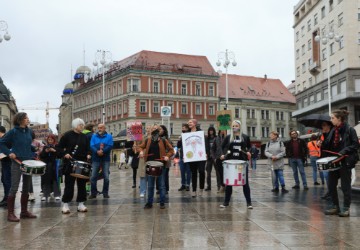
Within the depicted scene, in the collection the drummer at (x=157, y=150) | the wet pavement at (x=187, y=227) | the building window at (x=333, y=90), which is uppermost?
the building window at (x=333, y=90)

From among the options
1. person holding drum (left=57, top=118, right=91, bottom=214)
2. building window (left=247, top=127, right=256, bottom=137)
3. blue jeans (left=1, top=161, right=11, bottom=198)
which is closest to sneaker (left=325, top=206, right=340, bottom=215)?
person holding drum (left=57, top=118, right=91, bottom=214)

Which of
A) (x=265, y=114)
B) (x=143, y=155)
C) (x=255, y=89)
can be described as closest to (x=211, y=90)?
(x=255, y=89)

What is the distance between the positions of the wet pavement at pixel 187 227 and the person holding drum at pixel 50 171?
32.2 inches

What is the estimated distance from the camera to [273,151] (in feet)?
46.2

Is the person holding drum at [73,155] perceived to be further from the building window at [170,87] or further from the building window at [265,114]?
the building window at [265,114]

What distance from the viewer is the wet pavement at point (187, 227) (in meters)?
6.21

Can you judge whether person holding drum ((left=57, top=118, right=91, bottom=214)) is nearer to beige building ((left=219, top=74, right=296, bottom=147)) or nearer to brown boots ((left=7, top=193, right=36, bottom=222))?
brown boots ((left=7, top=193, right=36, bottom=222))

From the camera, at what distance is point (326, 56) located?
193 feet

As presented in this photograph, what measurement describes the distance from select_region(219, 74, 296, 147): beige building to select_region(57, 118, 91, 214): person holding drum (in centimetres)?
7366

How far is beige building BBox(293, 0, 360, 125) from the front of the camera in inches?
2044

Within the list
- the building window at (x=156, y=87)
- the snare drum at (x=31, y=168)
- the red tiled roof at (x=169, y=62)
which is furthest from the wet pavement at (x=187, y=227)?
the red tiled roof at (x=169, y=62)

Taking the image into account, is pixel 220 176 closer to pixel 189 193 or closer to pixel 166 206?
pixel 189 193

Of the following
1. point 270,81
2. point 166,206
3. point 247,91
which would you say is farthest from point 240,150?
Answer: point 270,81

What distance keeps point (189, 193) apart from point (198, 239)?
22.2 ft
